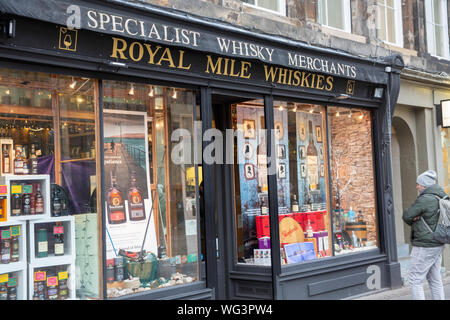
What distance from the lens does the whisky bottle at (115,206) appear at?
6773 millimetres

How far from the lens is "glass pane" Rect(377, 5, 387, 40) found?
1123 cm

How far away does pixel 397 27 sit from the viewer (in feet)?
38.9

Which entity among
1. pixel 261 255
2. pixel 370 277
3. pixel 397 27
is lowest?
pixel 370 277

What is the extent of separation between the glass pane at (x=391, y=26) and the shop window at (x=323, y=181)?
2.32 m

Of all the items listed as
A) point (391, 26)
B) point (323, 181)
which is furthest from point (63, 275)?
point (391, 26)

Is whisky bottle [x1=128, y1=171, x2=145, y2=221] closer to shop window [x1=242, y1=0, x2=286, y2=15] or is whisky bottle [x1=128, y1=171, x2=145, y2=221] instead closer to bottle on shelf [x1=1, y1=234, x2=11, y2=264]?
bottle on shelf [x1=1, y1=234, x2=11, y2=264]

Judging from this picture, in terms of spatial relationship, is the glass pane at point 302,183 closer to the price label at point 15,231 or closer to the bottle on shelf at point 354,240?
the bottle on shelf at point 354,240

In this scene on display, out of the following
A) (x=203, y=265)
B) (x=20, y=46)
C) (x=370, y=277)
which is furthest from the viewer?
(x=370, y=277)

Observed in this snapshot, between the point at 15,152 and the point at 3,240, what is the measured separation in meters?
1.06

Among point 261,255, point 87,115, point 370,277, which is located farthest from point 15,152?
point 370,277

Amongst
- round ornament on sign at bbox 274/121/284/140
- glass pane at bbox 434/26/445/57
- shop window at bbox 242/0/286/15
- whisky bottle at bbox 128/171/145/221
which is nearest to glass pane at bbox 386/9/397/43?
glass pane at bbox 434/26/445/57

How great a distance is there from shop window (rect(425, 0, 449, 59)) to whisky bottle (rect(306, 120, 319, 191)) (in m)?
5.06

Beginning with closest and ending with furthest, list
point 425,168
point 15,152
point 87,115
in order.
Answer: point 15,152
point 87,115
point 425,168

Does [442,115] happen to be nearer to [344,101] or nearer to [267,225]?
[344,101]
